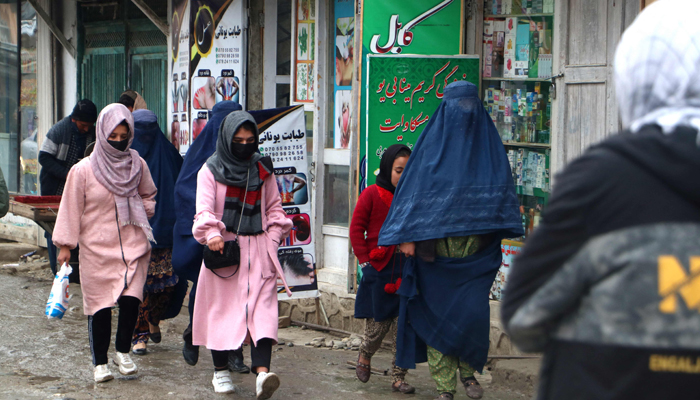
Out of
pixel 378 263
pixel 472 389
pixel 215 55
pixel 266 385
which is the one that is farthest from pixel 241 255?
pixel 215 55

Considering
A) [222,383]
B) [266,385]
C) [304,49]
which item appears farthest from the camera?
[304,49]

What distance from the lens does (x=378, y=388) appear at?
504 centimetres

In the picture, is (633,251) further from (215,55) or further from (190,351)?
(215,55)

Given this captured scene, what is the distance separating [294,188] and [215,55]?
224 cm

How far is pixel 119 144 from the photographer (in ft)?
16.1

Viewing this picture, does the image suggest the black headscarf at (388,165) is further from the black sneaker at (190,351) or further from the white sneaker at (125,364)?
the white sneaker at (125,364)

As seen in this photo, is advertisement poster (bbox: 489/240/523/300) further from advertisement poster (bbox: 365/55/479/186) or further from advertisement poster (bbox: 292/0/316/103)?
advertisement poster (bbox: 292/0/316/103)

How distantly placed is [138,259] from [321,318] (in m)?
2.19

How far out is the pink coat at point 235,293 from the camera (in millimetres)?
4461

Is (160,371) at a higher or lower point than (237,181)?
lower

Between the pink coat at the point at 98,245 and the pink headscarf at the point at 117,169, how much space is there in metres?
0.04

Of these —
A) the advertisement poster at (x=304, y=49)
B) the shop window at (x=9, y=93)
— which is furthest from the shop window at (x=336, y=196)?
the shop window at (x=9, y=93)

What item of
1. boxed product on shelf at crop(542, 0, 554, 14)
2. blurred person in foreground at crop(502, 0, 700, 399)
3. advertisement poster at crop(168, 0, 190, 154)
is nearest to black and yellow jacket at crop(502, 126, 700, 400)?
blurred person in foreground at crop(502, 0, 700, 399)

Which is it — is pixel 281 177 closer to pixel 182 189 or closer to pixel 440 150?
pixel 182 189
